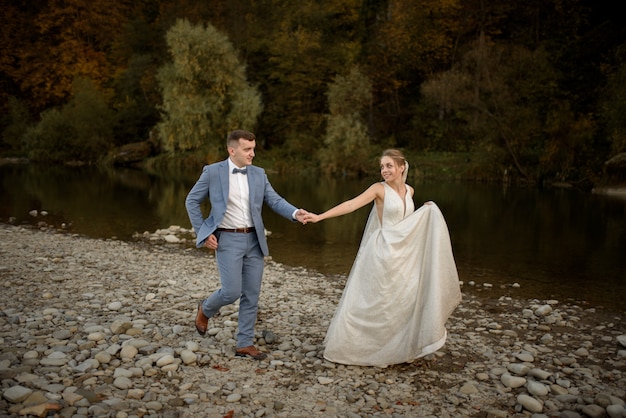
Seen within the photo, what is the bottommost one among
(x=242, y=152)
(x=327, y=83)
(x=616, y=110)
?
(x=242, y=152)

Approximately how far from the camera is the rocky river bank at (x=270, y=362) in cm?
505

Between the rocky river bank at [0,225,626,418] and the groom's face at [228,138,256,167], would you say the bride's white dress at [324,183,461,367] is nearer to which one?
the rocky river bank at [0,225,626,418]

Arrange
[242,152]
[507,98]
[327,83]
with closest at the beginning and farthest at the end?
[242,152], [507,98], [327,83]

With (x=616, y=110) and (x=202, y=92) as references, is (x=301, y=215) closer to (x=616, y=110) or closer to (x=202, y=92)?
(x=616, y=110)

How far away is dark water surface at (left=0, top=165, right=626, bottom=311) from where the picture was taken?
12492mm

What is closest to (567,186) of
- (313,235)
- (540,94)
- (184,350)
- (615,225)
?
(540,94)

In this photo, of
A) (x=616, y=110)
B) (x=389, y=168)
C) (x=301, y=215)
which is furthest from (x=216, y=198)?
(x=616, y=110)

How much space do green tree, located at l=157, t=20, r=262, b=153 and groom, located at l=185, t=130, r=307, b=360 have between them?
36.4 metres

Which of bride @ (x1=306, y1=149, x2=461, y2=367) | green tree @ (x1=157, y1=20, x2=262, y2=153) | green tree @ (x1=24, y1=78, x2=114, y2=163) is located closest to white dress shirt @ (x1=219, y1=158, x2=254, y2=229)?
bride @ (x1=306, y1=149, x2=461, y2=367)

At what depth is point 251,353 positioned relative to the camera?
20.2 ft

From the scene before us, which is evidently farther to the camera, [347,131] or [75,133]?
[75,133]

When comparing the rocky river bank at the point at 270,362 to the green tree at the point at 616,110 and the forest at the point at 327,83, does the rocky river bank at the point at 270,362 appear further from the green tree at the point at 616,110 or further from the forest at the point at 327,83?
the forest at the point at 327,83

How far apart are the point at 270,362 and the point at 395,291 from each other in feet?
5.49

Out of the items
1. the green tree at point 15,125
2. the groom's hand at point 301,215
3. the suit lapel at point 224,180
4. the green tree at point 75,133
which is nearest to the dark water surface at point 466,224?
the groom's hand at point 301,215
